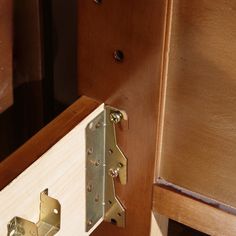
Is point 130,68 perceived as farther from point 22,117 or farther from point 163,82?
point 22,117

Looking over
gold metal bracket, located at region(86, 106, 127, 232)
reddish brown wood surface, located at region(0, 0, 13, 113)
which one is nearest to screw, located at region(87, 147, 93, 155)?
gold metal bracket, located at region(86, 106, 127, 232)

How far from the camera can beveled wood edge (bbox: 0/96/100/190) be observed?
0.59 m

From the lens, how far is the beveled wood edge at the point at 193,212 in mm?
→ 697

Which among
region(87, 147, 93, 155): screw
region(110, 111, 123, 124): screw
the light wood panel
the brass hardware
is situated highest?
region(110, 111, 123, 124): screw

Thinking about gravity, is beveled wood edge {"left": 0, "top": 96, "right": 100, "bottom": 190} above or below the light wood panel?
above

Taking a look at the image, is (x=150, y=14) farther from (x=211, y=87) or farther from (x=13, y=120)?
(x=13, y=120)

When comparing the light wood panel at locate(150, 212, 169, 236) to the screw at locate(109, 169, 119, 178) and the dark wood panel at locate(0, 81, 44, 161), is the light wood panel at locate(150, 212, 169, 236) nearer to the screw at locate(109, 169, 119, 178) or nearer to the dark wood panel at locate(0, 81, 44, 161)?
the screw at locate(109, 169, 119, 178)

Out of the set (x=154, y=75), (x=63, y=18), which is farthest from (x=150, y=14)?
(x=63, y=18)

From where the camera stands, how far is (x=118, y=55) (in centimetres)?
65

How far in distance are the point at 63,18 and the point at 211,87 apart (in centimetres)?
21

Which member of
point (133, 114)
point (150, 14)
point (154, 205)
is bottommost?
point (154, 205)

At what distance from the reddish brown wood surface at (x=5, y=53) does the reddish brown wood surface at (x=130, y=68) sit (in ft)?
0.24

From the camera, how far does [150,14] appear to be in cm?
61

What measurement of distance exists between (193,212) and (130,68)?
170 mm
